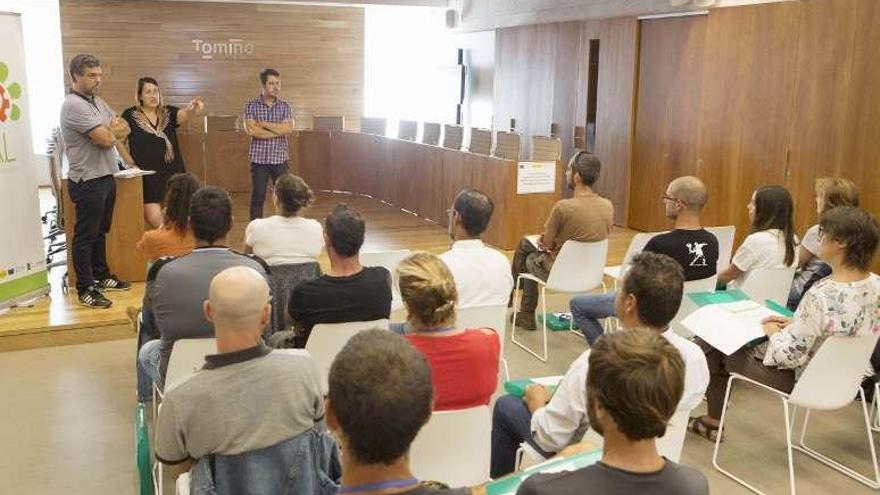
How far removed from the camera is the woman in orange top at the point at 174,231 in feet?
12.6

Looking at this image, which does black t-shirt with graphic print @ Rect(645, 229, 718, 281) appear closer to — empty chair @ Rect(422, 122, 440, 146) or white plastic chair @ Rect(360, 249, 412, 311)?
white plastic chair @ Rect(360, 249, 412, 311)

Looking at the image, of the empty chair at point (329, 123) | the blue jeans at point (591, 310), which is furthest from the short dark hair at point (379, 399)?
the empty chair at point (329, 123)

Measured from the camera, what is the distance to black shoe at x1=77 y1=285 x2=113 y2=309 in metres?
5.39

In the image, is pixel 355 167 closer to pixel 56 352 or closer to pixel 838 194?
pixel 56 352

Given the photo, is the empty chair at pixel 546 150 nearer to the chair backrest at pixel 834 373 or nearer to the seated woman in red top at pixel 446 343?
the chair backrest at pixel 834 373

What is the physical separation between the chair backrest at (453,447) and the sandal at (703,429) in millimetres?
1845

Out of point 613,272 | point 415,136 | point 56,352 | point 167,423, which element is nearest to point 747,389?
point 613,272

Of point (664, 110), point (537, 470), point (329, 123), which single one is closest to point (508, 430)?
point (537, 470)

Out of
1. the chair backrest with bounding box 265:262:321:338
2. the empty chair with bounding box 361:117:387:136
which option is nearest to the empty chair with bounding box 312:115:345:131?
the empty chair with bounding box 361:117:387:136

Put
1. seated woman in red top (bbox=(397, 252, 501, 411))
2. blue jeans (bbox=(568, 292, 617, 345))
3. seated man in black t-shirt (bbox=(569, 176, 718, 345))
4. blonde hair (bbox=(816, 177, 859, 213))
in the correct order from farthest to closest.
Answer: blonde hair (bbox=(816, 177, 859, 213)), blue jeans (bbox=(568, 292, 617, 345)), seated man in black t-shirt (bbox=(569, 176, 718, 345)), seated woman in red top (bbox=(397, 252, 501, 411))

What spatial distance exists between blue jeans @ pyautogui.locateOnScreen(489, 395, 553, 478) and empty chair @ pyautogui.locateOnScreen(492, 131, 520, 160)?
4.61m

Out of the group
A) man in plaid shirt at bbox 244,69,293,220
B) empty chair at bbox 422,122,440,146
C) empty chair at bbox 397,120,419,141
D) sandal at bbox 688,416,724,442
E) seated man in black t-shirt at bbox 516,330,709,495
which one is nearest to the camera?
seated man in black t-shirt at bbox 516,330,709,495

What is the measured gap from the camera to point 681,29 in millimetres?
7871

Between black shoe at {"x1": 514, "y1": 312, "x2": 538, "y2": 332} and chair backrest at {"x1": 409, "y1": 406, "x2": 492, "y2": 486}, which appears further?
black shoe at {"x1": 514, "y1": 312, "x2": 538, "y2": 332}
